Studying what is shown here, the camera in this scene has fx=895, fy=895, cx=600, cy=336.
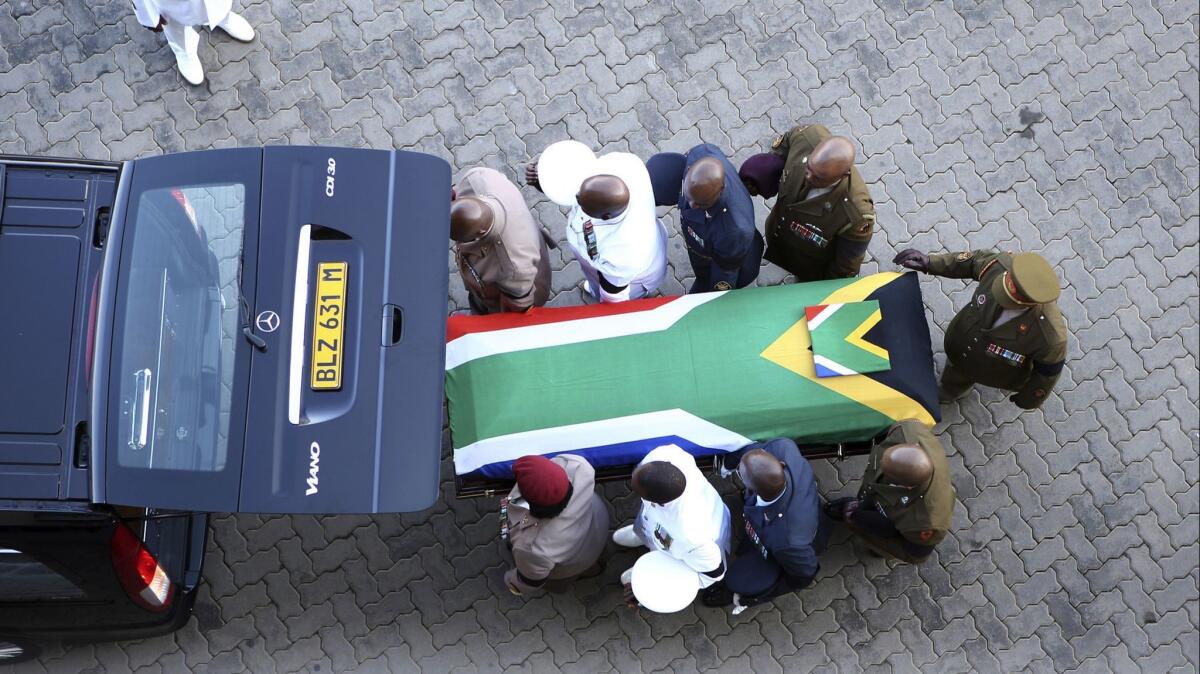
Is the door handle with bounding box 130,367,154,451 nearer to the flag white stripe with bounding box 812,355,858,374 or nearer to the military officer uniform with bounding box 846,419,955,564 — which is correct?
the flag white stripe with bounding box 812,355,858,374

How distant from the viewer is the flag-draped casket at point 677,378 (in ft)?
12.9

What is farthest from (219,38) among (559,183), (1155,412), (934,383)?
(1155,412)

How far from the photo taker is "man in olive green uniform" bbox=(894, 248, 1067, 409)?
378 cm

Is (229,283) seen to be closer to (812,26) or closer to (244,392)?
(244,392)

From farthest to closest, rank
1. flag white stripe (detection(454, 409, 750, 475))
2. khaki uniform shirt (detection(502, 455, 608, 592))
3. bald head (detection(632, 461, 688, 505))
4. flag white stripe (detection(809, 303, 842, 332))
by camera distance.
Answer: flag white stripe (detection(809, 303, 842, 332)) < flag white stripe (detection(454, 409, 750, 475)) < khaki uniform shirt (detection(502, 455, 608, 592)) < bald head (detection(632, 461, 688, 505))

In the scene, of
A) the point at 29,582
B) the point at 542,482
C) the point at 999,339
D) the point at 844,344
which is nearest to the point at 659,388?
the point at 542,482

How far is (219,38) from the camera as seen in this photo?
5.31m

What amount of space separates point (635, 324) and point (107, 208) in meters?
2.22

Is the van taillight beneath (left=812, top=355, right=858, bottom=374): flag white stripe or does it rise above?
beneath

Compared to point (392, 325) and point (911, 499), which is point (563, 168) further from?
point (911, 499)

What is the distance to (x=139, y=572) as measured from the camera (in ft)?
12.4

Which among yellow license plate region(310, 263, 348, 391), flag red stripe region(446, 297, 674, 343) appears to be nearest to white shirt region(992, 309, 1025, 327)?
flag red stripe region(446, 297, 674, 343)

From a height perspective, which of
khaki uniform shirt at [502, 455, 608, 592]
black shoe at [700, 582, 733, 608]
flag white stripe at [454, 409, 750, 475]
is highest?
flag white stripe at [454, 409, 750, 475]

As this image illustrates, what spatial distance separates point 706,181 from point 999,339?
5.03ft
